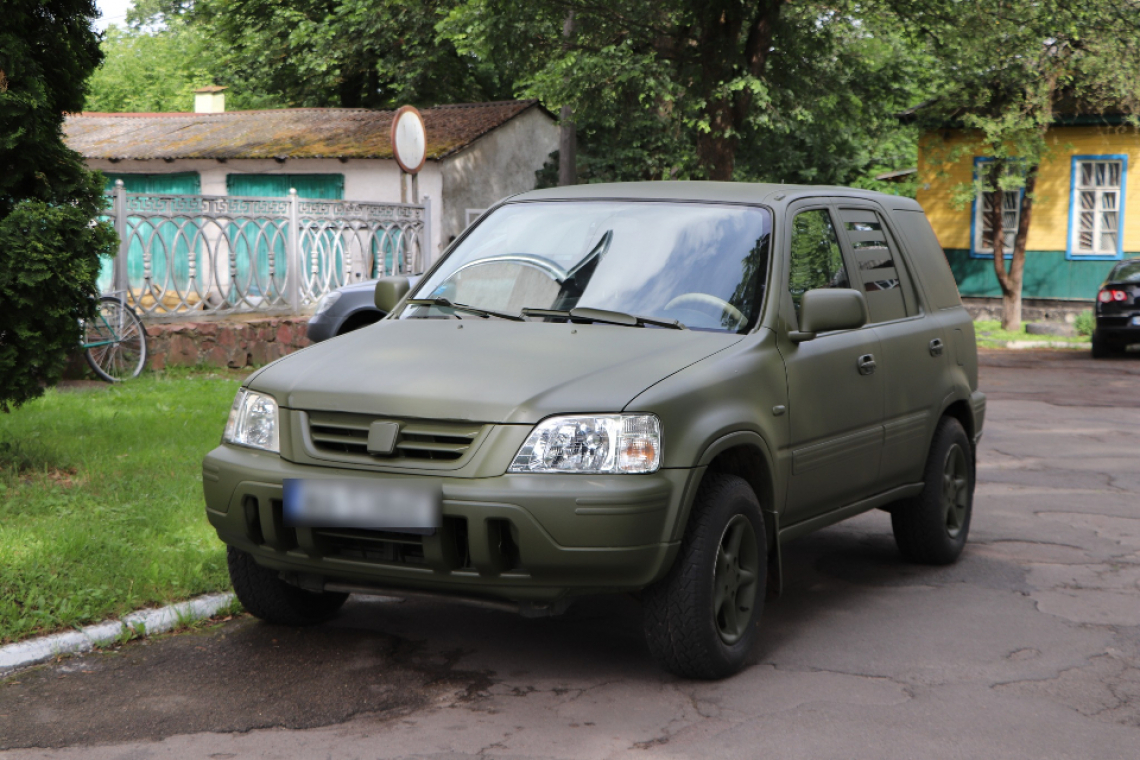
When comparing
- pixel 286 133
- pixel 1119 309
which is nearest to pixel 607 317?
pixel 1119 309

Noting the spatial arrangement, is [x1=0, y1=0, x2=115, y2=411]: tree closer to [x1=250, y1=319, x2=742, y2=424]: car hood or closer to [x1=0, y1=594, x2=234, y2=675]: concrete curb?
[x1=0, y1=594, x2=234, y2=675]: concrete curb

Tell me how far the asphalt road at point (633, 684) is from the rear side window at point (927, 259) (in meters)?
1.41

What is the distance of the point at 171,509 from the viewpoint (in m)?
6.60

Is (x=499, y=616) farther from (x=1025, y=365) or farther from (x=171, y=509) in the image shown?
(x=1025, y=365)

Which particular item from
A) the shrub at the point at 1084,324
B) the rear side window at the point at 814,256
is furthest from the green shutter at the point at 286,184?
the rear side window at the point at 814,256

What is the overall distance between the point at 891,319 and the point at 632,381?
2229 mm

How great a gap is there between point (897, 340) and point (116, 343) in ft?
29.9

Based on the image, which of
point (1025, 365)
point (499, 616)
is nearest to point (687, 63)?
Answer: point (1025, 365)

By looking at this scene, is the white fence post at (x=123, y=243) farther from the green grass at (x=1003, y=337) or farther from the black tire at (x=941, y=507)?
the green grass at (x=1003, y=337)

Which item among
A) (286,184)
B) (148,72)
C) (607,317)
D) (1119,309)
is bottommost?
(1119,309)

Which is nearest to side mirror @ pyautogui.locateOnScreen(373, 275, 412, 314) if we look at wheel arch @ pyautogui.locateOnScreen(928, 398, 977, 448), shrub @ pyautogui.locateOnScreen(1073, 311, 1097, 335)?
wheel arch @ pyautogui.locateOnScreen(928, 398, 977, 448)

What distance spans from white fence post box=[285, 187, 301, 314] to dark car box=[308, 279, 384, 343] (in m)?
3.84

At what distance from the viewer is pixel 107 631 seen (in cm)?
491

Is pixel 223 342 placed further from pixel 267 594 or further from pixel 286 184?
pixel 286 184
